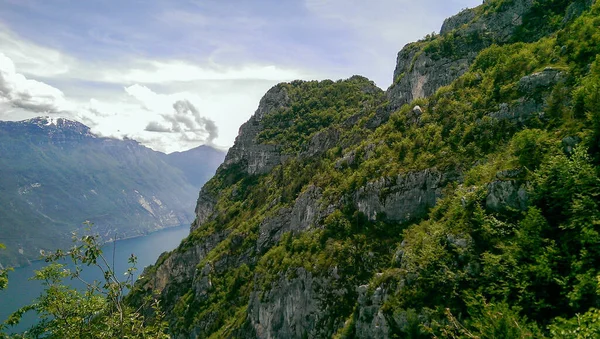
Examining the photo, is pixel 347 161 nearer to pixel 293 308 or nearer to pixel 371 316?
pixel 293 308

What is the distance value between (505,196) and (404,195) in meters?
11.4

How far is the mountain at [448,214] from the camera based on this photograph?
48.9ft

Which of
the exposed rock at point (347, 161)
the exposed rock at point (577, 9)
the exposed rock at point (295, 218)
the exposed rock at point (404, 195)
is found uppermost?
the exposed rock at point (577, 9)

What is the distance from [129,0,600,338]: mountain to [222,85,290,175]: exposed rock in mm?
12622

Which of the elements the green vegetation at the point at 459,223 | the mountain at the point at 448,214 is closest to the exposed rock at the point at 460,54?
the mountain at the point at 448,214

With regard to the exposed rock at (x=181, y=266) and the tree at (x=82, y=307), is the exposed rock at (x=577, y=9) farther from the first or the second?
the exposed rock at (x=181, y=266)

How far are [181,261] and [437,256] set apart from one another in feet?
209

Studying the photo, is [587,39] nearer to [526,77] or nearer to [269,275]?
[526,77]

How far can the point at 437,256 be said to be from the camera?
19.7 meters

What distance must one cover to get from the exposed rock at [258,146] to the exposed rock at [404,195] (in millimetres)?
43383

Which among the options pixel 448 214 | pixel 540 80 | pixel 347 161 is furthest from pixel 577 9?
pixel 347 161

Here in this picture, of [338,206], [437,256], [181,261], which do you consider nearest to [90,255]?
[437,256]

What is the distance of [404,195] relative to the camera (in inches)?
1189

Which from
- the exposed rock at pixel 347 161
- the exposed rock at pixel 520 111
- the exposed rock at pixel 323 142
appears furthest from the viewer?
the exposed rock at pixel 323 142
